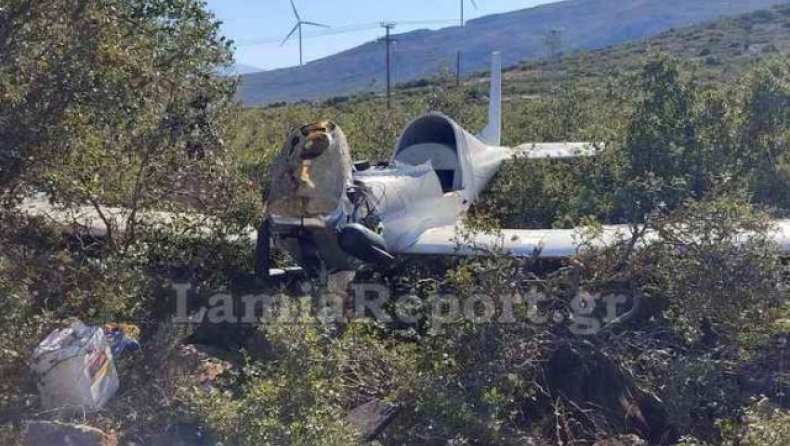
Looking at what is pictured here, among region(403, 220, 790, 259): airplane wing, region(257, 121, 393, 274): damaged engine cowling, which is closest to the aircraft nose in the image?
region(257, 121, 393, 274): damaged engine cowling

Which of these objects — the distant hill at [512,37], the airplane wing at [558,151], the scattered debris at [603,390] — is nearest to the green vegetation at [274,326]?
the scattered debris at [603,390]

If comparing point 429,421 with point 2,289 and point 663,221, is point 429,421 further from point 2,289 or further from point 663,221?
point 2,289

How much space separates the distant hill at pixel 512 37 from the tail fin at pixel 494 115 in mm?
84926

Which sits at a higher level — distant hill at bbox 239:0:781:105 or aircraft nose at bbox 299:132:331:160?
distant hill at bbox 239:0:781:105

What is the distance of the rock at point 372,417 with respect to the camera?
15.8 feet

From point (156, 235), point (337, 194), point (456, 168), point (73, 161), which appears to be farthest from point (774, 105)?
point (73, 161)

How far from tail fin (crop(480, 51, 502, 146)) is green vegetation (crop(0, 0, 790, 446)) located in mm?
5816

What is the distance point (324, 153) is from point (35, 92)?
6.46 feet

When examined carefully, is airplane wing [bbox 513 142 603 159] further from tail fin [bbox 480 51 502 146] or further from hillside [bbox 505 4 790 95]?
hillside [bbox 505 4 790 95]

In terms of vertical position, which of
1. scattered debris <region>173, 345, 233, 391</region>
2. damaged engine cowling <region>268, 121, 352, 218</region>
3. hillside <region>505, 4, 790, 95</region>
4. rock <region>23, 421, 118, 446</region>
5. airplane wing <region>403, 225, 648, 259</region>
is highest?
hillside <region>505, 4, 790, 95</region>

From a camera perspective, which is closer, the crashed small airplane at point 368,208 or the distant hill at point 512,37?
the crashed small airplane at point 368,208

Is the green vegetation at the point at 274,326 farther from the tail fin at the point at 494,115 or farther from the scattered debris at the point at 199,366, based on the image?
the tail fin at the point at 494,115

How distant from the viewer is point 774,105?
9.80m

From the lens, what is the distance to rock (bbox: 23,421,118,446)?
4430 mm
